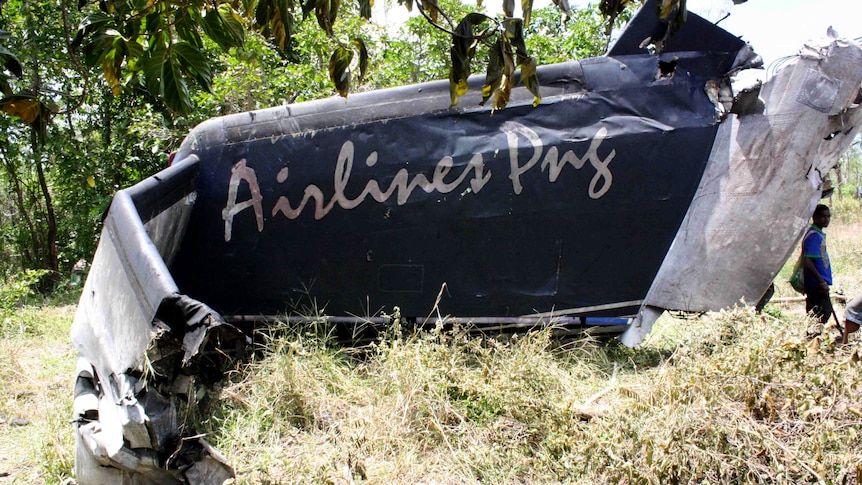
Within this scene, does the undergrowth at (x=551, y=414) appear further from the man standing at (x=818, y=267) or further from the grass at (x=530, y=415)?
the man standing at (x=818, y=267)

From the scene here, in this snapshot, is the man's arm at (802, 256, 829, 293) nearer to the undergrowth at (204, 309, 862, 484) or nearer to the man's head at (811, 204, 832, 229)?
the man's head at (811, 204, 832, 229)

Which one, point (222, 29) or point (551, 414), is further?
point (551, 414)

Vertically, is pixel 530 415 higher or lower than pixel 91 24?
lower

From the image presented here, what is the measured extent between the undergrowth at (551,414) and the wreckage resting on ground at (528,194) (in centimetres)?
51

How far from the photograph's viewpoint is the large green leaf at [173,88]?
2.83m

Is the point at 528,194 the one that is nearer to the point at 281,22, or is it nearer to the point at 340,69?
the point at 340,69

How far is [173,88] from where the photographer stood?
2.85 m

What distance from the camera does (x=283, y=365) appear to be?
468 centimetres

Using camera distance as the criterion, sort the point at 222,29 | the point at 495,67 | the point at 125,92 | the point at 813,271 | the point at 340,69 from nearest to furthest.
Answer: the point at 495,67, the point at 340,69, the point at 222,29, the point at 813,271, the point at 125,92

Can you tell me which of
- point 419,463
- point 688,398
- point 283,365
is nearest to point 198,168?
point 283,365

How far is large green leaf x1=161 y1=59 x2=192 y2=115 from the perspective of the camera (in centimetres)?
283

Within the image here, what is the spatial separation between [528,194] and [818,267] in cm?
268

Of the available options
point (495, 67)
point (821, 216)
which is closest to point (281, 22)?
point (495, 67)

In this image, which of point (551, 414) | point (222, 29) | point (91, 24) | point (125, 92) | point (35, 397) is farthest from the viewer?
point (125, 92)
